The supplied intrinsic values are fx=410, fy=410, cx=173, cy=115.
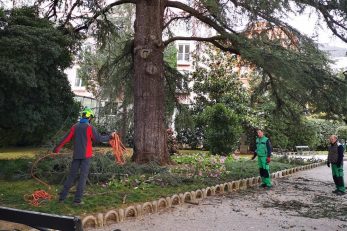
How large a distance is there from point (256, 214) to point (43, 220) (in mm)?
6225

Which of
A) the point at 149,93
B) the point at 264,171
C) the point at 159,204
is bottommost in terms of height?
the point at 159,204

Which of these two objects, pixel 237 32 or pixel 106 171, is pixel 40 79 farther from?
pixel 237 32

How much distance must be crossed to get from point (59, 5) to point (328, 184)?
1167cm

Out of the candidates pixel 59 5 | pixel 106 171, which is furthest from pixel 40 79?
pixel 59 5

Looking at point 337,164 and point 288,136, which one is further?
point 288,136

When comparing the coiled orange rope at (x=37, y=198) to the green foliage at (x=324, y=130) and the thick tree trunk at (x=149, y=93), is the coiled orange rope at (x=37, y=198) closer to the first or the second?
the thick tree trunk at (x=149, y=93)

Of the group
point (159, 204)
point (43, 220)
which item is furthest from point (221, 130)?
point (43, 220)

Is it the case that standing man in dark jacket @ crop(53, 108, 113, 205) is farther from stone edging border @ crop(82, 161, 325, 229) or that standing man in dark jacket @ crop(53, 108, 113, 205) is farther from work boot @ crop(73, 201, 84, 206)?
stone edging border @ crop(82, 161, 325, 229)

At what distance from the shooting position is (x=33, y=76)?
10656mm

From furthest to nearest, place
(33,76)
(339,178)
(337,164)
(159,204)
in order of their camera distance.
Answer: (337,164) → (339,178) → (33,76) → (159,204)

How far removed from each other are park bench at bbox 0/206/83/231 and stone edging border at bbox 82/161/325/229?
11.3 ft

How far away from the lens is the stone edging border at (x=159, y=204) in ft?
22.2

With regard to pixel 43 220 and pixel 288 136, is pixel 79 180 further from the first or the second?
pixel 288 136

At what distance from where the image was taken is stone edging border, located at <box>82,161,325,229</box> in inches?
267
